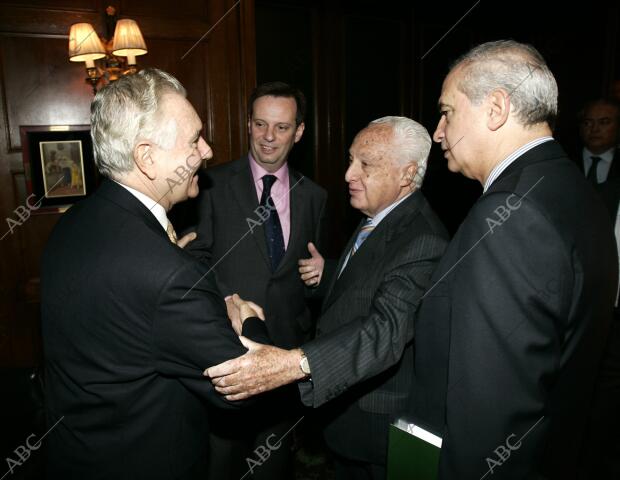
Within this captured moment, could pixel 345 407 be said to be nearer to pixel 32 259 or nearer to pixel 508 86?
pixel 508 86

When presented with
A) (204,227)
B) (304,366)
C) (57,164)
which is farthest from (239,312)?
(57,164)

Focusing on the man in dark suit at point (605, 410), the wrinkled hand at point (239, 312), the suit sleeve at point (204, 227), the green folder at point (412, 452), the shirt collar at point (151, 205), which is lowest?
the man in dark suit at point (605, 410)

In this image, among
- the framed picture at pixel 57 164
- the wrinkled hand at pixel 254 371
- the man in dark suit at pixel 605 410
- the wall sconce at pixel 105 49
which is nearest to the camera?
the wrinkled hand at pixel 254 371

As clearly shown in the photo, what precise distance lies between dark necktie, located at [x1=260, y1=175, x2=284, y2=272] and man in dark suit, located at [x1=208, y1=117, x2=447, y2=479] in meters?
0.57

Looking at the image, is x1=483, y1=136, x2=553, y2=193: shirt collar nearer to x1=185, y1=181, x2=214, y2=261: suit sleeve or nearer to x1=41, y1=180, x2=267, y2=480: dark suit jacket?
x1=41, y1=180, x2=267, y2=480: dark suit jacket

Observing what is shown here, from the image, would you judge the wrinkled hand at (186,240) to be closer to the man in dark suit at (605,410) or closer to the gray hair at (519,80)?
the gray hair at (519,80)

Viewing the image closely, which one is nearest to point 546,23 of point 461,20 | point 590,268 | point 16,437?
point 461,20

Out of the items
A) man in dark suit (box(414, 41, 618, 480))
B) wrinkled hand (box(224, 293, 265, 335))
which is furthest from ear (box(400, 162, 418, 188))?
wrinkled hand (box(224, 293, 265, 335))

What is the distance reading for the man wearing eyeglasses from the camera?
12.3ft

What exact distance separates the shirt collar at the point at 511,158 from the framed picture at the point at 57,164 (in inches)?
128

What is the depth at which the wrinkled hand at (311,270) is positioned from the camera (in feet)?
8.10

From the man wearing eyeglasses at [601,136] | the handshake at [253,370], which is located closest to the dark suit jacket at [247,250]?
the handshake at [253,370]

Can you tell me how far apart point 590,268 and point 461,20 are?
5149mm

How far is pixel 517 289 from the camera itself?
3.62ft
